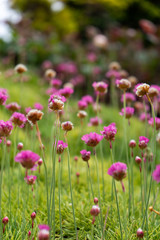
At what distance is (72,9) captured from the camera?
603 cm

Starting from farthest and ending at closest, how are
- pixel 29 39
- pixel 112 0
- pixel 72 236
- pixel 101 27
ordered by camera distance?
pixel 101 27, pixel 112 0, pixel 29 39, pixel 72 236

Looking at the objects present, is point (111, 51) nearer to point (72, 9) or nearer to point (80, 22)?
point (80, 22)

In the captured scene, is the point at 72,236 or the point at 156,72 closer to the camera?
the point at 72,236

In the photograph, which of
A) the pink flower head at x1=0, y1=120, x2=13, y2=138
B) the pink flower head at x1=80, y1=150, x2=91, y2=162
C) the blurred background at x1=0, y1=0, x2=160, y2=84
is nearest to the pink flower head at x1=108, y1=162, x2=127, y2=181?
the pink flower head at x1=80, y1=150, x2=91, y2=162

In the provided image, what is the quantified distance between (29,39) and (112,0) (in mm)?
1860

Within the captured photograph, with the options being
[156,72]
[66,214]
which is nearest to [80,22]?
[156,72]

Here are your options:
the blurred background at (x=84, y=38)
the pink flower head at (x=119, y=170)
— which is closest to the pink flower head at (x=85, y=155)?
the pink flower head at (x=119, y=170)

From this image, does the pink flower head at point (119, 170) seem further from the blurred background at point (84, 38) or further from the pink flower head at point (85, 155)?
the blurred background at point (84, 38)

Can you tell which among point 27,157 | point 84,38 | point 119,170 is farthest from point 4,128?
point 84,38

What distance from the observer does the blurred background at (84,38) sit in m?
3.93

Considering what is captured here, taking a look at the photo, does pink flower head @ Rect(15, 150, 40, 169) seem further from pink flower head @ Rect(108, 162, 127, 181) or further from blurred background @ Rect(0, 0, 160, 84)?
blurred background @ Rect(0, 0, 160, 84)

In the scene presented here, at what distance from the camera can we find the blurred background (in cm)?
393

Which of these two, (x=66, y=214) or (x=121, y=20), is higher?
(x=121, y=20)

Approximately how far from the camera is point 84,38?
5762 millimetres
